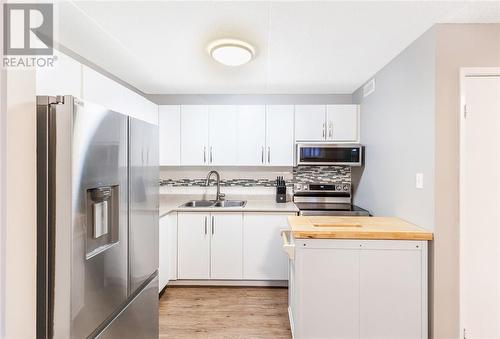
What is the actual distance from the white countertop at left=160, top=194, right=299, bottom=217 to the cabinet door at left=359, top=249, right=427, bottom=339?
49.4 inches

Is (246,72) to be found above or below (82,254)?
above

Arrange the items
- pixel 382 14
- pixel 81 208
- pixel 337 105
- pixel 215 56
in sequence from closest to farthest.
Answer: pixel 81 208 → pixel 382 14 → pixel 215 56 → pixel 337 105

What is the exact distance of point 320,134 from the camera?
10.8 ft

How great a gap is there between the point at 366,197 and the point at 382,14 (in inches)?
75.8

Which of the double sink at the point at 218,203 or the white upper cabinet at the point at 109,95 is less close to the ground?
the white upper cabinet at the point at 109,95

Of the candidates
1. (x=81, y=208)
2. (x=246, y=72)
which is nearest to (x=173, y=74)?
(x=246, y=72)

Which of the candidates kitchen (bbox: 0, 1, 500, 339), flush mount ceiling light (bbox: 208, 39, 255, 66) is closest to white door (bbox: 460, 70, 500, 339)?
kitchen (bbox: 0, 1, 500, 339)

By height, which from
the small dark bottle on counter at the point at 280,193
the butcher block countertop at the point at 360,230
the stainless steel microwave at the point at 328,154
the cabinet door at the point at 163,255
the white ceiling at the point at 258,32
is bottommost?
the cabinet door at the point at 163,255

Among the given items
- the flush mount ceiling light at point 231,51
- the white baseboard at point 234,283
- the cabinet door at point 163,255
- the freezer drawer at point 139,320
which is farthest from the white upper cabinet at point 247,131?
the freezer drawer at point 139,320

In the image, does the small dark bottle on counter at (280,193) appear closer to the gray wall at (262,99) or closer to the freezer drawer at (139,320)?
the gray wall at (262,99)

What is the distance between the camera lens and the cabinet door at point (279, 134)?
10.8 feet

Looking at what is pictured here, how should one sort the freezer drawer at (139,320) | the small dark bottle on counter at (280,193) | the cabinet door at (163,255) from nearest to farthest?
the freezer drawer at (139,320)
the cabinet door at (163,255)
the small dark bottle on counter at (280,193)

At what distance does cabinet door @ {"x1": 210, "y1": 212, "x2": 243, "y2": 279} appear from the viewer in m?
3.03

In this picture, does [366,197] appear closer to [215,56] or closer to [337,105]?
[337,105]
